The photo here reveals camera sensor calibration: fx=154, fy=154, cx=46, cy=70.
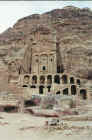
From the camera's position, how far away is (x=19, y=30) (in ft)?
237

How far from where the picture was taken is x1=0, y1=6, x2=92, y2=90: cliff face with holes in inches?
2035

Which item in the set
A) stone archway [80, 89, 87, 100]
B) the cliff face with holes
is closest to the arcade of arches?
stone archway [80, 89, 87, 100]

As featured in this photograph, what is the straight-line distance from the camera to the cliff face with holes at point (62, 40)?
170ft

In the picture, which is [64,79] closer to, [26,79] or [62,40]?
[26,79]

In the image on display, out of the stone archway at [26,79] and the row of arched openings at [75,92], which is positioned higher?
the stone archway at [26,79]

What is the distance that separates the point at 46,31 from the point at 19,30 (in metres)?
16.5

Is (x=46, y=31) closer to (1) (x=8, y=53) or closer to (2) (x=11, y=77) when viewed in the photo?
(1) (x=8, y=53)

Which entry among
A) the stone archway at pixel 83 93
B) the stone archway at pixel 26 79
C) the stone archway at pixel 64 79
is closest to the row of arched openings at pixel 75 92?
the stone archway at pixel 83 93

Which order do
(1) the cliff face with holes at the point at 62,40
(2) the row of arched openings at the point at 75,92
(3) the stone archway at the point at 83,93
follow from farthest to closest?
(1) the cliff face with holes at the point at 62,40 < (2) the row of arched openings at the point at 75,92 < (3) the stone archway at the point at 83,93

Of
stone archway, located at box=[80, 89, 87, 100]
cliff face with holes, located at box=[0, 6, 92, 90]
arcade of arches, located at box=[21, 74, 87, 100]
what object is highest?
cliff face with holes, located at box=[0, 6, 92, 90]

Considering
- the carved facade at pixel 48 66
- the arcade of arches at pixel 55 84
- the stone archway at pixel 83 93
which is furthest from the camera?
the carved facade at pixel 48 66

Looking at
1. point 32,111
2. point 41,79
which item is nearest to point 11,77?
point 41,79

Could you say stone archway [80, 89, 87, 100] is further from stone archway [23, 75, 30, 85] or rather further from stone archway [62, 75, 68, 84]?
stone archway [23, 75, 30, 85]

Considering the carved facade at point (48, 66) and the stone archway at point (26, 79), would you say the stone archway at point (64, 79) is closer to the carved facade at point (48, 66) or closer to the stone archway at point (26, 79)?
the carved facade at point (48, 66)
